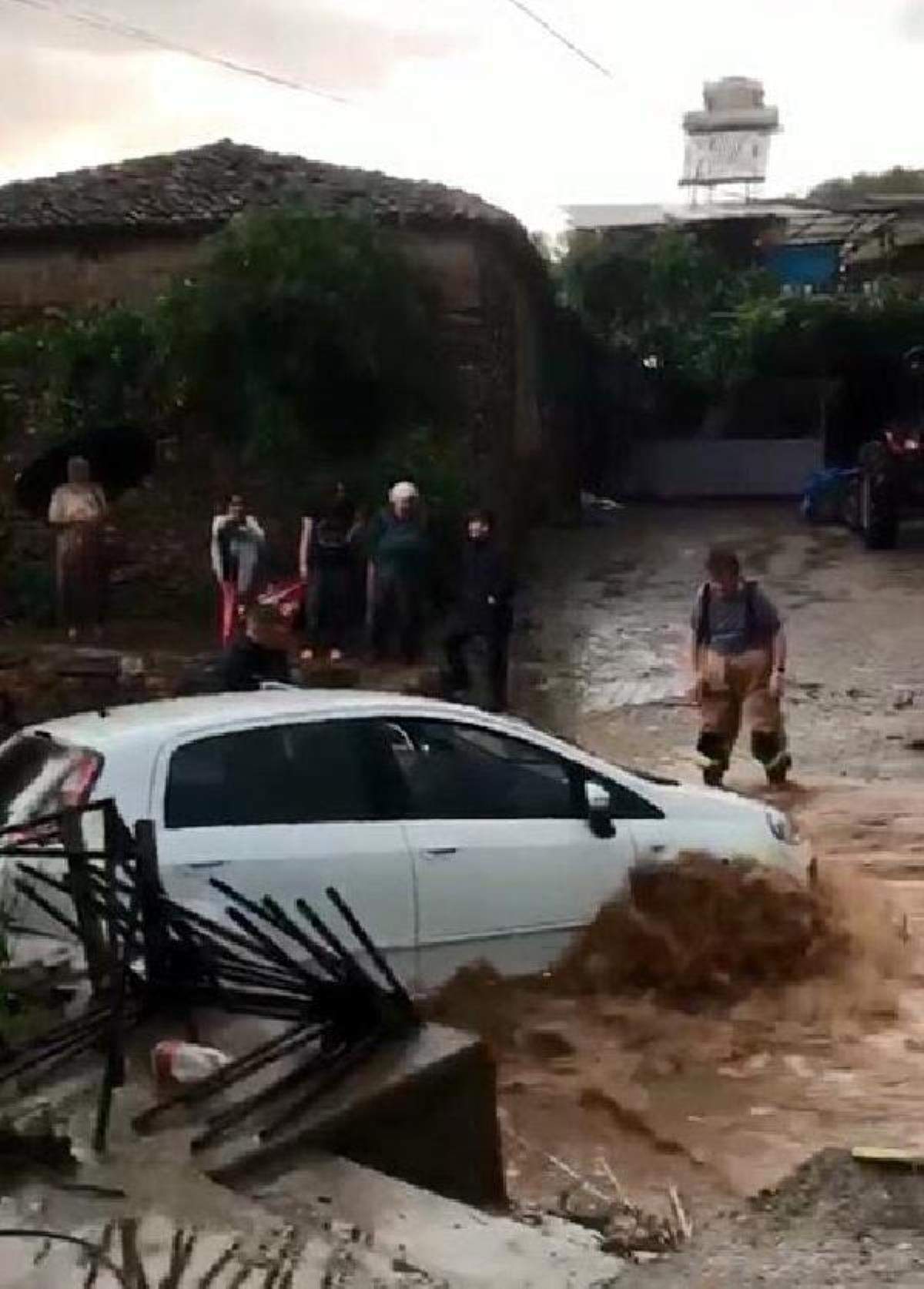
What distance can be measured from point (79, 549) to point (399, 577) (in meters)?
4.08

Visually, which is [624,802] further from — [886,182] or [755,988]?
[886,182]

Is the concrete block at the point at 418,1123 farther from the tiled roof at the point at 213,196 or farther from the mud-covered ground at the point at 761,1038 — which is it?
the tiled roof at the point at 213,196

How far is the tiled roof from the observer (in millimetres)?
23609

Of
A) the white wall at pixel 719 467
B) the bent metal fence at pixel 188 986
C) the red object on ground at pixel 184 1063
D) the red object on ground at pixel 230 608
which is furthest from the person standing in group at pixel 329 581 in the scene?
the white wall at pixel 719 467

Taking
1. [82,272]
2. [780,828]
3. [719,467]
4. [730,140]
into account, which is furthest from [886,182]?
[780,828]

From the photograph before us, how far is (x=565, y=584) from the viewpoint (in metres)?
24.7

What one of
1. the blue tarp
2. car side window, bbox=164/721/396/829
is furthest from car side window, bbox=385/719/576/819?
the blue tarp

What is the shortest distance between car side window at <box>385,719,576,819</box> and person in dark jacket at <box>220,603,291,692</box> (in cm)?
442

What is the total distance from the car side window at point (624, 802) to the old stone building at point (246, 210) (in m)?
14.6

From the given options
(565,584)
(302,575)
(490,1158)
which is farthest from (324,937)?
(565,584)

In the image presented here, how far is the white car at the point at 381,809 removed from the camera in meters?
7.80

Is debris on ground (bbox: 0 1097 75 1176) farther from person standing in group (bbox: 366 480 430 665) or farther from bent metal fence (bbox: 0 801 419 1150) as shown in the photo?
person standing in group (bbox: 366 480 430 665)

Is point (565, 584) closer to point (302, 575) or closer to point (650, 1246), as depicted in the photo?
point (302, 575)

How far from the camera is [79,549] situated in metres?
20.6
